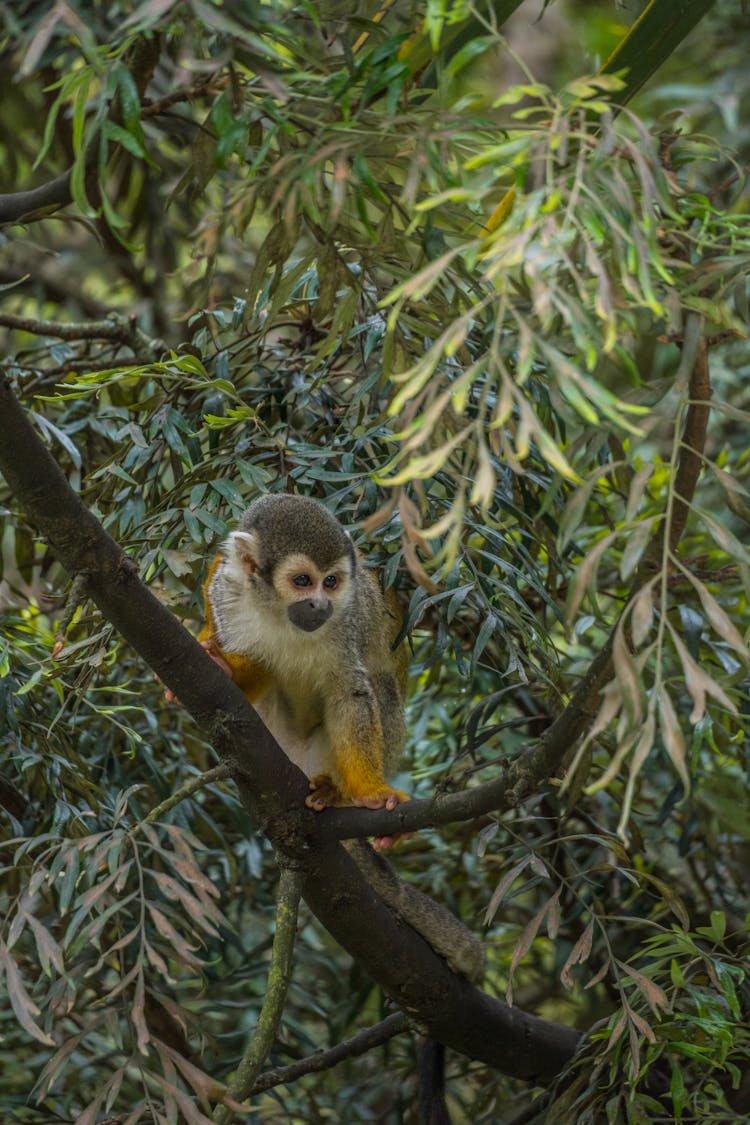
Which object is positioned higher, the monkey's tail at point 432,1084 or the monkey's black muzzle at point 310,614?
the monkey's black muzzle at point 310,614

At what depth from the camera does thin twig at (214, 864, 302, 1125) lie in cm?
220

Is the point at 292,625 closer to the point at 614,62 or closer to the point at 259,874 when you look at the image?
the point at 259,874

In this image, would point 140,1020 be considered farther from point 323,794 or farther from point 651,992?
point 651,992

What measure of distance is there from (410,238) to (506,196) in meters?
0.16

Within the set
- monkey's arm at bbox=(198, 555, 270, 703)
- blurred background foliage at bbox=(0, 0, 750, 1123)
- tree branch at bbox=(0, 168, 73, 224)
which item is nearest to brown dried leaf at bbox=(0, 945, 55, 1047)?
Result: blurred background foliage at bbox=(0, 0, 750, 1123)

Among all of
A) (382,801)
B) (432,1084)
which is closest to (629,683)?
(382,801)

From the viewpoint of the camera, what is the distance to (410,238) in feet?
5.92

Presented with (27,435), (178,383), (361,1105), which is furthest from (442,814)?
(361,1105)

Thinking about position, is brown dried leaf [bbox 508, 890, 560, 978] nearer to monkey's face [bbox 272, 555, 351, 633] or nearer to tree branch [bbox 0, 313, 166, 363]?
monkey's face [bbox 272, 555, 351, 633]

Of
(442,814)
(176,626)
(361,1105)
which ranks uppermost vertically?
(176,626)

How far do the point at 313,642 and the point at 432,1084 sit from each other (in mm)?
1073

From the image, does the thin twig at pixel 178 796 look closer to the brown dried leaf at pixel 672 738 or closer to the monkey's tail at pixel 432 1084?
the monkey's tail at pixel 432 1084

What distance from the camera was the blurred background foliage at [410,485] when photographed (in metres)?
1.32

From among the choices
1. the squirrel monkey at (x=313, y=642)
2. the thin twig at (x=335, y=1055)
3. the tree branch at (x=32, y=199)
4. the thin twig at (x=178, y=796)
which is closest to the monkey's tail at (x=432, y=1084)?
the thin twig at (x=335, y=1055)
